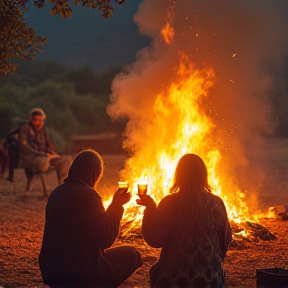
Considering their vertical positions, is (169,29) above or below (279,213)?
above

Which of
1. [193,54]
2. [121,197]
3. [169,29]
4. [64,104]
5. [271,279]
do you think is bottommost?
[271,279]

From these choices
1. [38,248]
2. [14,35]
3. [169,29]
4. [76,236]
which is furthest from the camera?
[169,29]

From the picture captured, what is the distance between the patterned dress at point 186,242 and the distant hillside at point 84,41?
37.3 m

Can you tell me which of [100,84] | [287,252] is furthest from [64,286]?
[100,84]

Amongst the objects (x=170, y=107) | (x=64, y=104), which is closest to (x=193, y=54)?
(x=170, y=107)

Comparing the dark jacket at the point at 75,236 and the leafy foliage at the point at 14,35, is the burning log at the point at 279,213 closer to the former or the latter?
the leafy foliage at the point at 14,35

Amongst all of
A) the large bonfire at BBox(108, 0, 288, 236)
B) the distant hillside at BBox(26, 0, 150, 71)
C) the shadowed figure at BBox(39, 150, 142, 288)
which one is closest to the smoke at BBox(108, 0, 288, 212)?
the large bonfire at BBox(108, 0, 288, 236)

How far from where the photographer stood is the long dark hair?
4234 millimetres

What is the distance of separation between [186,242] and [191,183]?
45 cm

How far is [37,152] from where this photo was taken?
1200cm

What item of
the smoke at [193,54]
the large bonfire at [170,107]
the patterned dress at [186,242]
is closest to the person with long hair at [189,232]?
the patterned dress at [186,242]

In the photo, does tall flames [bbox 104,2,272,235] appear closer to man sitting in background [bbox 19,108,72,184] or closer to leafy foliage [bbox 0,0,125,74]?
leafy foliage [bbox 0,0,125,74]

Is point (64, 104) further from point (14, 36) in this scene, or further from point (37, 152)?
point (14, 36)

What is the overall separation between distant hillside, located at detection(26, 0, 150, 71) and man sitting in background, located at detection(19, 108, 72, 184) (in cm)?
2901
